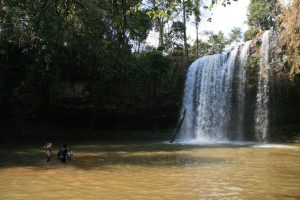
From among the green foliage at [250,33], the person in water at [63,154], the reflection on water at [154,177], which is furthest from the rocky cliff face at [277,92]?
the green foliage at [250,33]

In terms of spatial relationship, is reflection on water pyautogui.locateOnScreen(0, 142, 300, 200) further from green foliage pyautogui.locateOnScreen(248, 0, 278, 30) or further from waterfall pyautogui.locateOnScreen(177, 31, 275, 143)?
green foliage pyautogui.locateOnScreen(248, 0, 278, 30)

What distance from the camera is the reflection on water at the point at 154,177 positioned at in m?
8.52

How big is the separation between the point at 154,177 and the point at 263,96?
51.6ft

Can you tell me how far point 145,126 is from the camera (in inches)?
1172

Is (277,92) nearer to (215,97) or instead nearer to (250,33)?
(215,97)

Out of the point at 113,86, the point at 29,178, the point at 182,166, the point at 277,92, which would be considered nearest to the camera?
the point at 29,178

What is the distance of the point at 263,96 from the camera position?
24.8 meters

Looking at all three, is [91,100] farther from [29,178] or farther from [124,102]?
[29,178]

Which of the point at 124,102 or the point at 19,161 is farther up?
the point at 124,102

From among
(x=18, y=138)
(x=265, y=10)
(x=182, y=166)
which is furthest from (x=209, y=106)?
(x=265, y=10)

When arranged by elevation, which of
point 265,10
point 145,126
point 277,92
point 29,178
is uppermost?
point 265,10

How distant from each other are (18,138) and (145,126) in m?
8.78

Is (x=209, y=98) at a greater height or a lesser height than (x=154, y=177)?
greater

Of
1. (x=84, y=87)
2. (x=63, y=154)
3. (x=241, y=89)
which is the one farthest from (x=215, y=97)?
(x=63, y=154)
